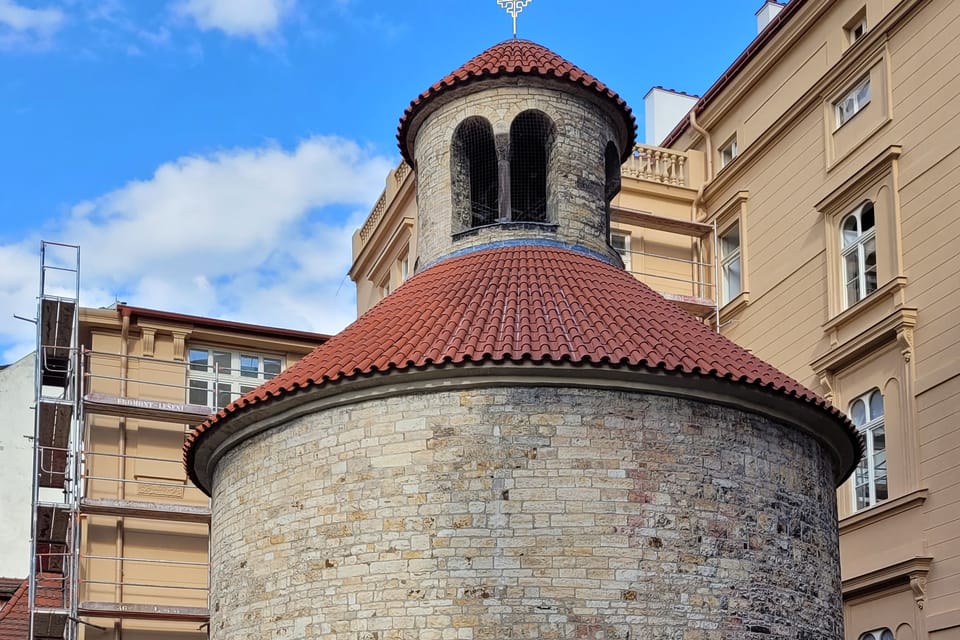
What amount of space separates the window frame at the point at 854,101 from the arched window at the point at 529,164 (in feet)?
23.4

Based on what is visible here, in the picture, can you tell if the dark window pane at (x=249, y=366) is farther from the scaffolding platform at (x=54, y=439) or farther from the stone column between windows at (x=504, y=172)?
the stone column between windows at (x=504, y=172)

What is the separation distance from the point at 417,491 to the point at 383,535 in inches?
19.4

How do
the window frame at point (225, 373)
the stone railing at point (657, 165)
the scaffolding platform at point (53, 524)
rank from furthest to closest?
the stone railing at point (657, 165)
the window frame at point (225, 373)
the scaffolding platform at point (53, 524)

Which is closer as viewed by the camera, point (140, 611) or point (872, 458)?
point (872, 458)

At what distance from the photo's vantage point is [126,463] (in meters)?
24.2

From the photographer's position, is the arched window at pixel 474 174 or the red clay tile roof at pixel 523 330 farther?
the arched window at pixel 474 174

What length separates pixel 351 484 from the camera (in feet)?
44.7

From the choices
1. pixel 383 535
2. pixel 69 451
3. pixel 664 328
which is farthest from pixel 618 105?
pixel 69 451

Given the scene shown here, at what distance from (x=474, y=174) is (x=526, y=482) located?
563 centimetres

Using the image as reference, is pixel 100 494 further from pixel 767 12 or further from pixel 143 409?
pixel 767 12

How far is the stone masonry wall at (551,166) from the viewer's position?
1692 centimetres

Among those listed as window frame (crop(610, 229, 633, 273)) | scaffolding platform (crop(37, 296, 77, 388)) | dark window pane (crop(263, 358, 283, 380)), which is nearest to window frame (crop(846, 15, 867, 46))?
window frame (crop(610, 229, 633, 273))

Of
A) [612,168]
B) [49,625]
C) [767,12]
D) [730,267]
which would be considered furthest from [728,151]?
[49,625]

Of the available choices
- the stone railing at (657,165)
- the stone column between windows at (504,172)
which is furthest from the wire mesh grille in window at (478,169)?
the stone railing at (657,165)
